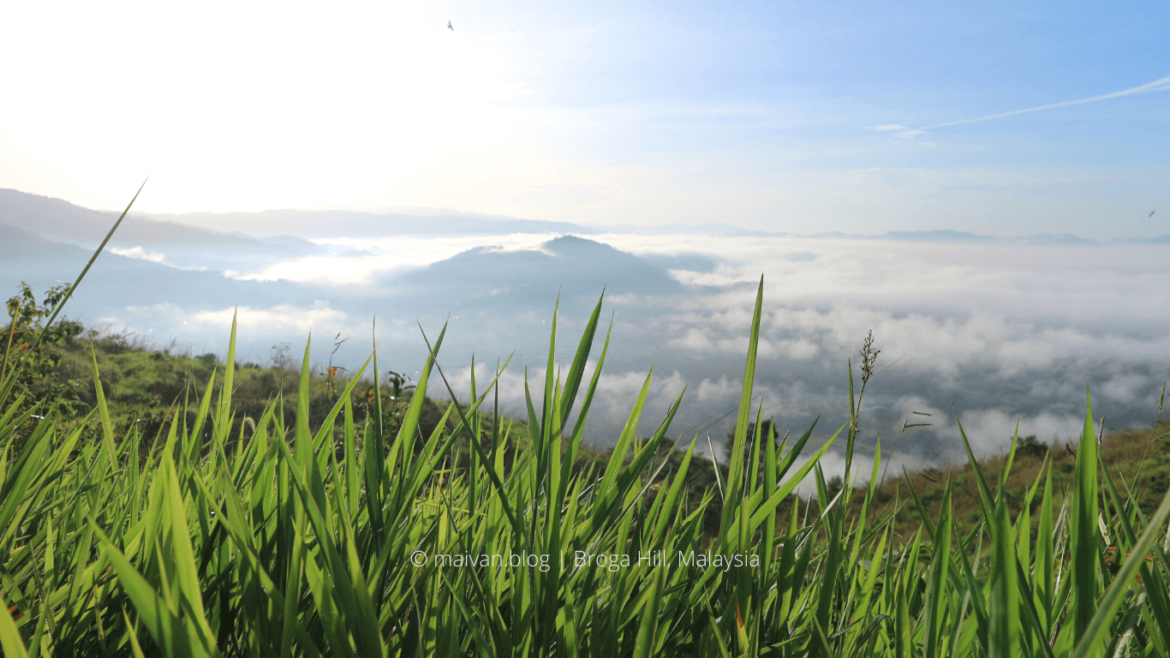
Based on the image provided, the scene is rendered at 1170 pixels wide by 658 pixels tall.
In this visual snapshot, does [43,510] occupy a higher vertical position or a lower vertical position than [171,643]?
lower

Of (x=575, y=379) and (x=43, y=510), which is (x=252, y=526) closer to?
(x=575, y=379)

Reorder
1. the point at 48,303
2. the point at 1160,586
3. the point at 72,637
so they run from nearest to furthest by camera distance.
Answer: the point at 1160,586 < the point at 72,637 < the point at 48,303

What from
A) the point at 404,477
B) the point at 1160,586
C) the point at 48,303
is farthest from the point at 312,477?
the point at 48,303

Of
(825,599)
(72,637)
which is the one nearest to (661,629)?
(825,599)

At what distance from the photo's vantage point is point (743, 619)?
83 cm

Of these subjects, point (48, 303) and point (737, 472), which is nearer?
point (737, 472)

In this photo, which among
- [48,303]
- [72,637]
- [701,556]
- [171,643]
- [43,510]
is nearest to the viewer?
[171,643]

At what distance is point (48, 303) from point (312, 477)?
18.5 ft

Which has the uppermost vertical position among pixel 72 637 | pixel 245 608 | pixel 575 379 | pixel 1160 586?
pixel 575 379

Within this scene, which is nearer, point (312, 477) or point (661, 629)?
point (312, 477)

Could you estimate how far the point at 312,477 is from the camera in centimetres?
81

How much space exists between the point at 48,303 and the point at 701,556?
19.4 ft

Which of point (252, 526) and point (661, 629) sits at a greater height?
point (252, 526)

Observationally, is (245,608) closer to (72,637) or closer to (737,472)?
(72,637)
